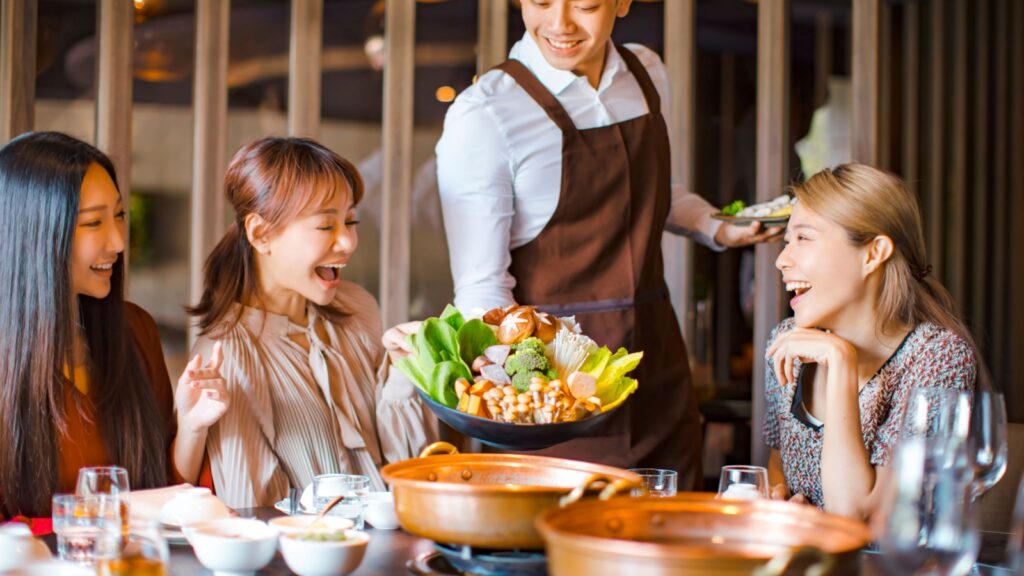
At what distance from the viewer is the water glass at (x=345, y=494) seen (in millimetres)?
1816

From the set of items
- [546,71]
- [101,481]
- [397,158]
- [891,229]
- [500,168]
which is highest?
[546,71]

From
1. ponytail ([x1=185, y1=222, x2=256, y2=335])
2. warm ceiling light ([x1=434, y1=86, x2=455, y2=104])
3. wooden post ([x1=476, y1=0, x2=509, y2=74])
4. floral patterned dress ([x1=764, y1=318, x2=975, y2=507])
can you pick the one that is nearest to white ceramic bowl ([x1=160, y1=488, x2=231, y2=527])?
ponytail ([x1=185, y1=222, x2=256, y2=335])

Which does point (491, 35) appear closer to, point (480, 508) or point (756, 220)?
point (756, 220)

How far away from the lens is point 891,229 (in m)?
2.38

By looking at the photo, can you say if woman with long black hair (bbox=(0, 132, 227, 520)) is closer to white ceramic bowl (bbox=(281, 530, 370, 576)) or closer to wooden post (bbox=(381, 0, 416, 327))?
white ceramic bowl (bbox=(281, 530, 370, 576))

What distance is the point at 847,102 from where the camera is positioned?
3.64 meters

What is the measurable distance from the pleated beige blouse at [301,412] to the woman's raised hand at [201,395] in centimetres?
9

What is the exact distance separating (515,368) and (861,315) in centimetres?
85

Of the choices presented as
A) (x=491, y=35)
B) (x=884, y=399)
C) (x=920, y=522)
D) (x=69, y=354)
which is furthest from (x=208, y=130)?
(x=920, y=522)

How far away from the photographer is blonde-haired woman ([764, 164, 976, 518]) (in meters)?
2.26

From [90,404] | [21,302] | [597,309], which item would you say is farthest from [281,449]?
[597,309]

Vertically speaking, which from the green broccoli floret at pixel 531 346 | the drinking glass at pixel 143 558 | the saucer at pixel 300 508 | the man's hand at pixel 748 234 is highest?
the man's hand at pixel 748 234

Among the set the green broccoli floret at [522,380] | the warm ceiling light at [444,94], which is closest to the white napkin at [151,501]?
the green broccoli floret at [522,380]

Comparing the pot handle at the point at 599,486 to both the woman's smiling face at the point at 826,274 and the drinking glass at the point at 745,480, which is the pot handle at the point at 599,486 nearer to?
the drinking glass at the point at 745,480
